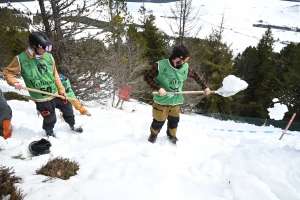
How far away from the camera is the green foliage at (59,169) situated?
2639mm

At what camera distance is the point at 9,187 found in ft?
6.81

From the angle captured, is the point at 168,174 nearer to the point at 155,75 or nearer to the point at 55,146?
the point at 155,75

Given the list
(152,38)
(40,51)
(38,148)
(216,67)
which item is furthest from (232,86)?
(152,38)

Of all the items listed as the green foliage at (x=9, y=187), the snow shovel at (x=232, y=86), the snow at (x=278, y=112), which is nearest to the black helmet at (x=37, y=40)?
the green foliage at (x=9, y=187)

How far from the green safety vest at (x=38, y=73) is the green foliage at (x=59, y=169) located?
1.41 m

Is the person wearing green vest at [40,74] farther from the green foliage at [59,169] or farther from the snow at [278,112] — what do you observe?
the snow at [278,112]

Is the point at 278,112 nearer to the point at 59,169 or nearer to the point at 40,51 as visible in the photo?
the point at 59,169

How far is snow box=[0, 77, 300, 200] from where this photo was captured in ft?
7.75

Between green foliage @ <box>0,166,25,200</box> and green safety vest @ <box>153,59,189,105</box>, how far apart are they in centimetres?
239

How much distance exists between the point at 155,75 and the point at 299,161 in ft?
7.87

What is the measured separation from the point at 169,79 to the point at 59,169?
84.4 inches

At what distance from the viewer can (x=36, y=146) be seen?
338 cm

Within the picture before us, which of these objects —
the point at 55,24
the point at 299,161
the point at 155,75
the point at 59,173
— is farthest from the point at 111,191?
the point at 55,24

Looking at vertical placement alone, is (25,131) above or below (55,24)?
below
